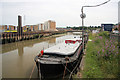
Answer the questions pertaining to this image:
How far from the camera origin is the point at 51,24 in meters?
82.6

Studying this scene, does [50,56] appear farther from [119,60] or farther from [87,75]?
[119,60]

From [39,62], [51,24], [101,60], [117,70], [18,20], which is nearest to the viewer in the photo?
[117,70]

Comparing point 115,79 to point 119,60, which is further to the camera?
point 119,60

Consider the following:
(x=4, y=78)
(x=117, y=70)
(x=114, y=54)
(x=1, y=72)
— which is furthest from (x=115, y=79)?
(x=1, y=72)

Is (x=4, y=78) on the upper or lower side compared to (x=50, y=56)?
lower

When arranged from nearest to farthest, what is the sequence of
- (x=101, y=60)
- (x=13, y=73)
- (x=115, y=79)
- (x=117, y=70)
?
(x=115, y=79) → (x=117, y=70) → (x=101, y=60) → (x=13, y=73)

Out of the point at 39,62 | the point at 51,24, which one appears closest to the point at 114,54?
the point at 39,62

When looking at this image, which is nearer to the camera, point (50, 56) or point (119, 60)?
point (119, 60)

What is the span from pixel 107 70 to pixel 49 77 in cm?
364

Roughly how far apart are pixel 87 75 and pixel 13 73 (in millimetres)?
6159

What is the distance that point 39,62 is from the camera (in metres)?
6.40

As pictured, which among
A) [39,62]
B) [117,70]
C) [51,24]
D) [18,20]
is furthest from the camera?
[51,24]

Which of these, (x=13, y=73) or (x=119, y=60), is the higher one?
(x=119, y=60)

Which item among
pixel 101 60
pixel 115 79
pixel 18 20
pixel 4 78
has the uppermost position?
pixel 18 20
